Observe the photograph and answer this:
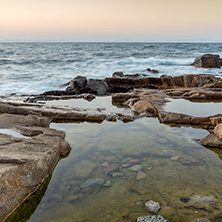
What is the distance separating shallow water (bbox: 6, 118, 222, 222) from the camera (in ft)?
8.96

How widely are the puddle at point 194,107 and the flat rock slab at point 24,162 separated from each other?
145 inches

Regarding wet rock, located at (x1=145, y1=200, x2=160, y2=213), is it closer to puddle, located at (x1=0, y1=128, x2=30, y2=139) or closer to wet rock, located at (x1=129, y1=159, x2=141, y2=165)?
wet rock, located at (x1=129, y1=159, x2=141, y2=165)

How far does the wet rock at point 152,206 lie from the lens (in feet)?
8.91

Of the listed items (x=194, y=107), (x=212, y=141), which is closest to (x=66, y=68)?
(x=194, y=107)

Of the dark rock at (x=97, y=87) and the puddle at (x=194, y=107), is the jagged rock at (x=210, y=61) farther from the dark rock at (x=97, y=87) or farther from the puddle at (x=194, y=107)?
the puddle at (x=194, y=107)

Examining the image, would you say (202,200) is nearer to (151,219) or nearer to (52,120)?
(151,219)

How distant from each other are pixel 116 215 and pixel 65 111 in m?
4.27

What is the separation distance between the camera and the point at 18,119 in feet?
17.1

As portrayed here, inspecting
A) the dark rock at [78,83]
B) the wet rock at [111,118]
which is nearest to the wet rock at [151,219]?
the wet rock at [111,118]

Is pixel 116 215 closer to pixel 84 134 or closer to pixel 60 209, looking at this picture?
pixel 60 209

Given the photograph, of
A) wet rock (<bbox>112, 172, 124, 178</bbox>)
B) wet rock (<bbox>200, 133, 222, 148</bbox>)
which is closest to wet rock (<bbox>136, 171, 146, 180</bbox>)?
wet rock (<bbox>112, 172, 124, 178</bbox>)

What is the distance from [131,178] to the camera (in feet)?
11.3

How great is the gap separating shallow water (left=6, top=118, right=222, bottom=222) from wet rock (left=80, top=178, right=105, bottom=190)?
0.23 ft

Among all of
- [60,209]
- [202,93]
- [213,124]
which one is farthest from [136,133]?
[202,93]
